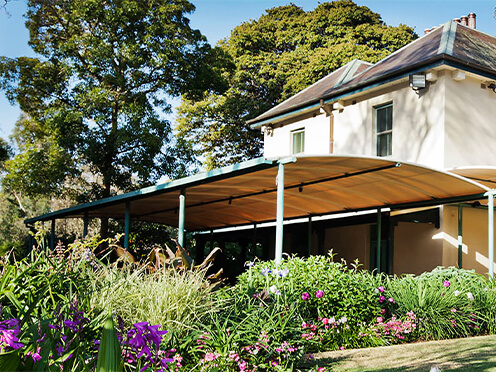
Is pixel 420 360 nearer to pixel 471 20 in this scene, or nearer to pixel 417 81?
pixel 417 81

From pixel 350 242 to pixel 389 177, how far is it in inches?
243

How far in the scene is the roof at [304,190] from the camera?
338 inches

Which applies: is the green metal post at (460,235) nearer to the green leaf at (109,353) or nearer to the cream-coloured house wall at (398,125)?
the cream-coloured house wall at (398,125)

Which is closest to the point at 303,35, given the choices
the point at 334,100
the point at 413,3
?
the point at 334,100

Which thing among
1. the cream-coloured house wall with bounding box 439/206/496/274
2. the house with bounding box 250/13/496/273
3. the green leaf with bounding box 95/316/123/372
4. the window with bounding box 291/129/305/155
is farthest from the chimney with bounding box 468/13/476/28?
the green leaf with bounding box 95/316/123/372

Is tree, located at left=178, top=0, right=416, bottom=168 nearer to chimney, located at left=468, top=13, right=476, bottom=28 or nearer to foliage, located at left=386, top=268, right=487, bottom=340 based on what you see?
chimney, located at left=468, top=13, right=476, bottom=28

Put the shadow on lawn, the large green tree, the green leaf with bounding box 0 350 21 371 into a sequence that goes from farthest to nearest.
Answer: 1. the large green tree
2. the shadow on lawn
3. the green leaf with bounding box 0 350 21 371

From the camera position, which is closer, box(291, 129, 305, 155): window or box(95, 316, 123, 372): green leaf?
box(95, 316, 123, 372): green leaf

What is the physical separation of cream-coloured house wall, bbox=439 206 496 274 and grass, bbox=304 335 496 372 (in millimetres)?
5677

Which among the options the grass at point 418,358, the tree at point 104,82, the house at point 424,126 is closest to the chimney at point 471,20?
the house at point 424,126

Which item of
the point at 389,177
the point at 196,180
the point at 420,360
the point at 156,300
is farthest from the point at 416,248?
the point at 156,300

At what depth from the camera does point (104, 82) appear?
766 inches

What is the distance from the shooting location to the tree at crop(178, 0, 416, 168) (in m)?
25.6

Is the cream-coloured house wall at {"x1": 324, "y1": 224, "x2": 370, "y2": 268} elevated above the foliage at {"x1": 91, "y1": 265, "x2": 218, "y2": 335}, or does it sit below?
above
